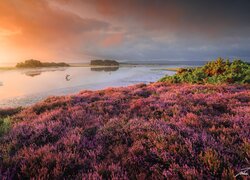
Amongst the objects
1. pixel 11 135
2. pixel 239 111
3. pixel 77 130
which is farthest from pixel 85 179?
pixel 239 111

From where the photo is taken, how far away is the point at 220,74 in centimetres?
1814

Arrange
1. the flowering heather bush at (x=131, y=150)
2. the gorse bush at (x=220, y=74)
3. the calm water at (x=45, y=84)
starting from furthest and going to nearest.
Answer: the calm water at (x=45, y=84)
the gorse bush at (x=220, y=74)
the flowering heather bush at (x=131, y=150)

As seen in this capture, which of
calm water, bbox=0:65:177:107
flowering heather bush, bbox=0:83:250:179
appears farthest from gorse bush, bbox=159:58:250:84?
calm water, bbox=0:65:177:107

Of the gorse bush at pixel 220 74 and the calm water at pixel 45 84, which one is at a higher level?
the gorse bush at pixel 220 74

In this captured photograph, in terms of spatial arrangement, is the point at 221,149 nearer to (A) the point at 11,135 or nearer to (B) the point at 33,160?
(B) the point at 33,160

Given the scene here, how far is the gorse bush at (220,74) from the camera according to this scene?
16.3 m

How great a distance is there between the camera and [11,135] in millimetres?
6227

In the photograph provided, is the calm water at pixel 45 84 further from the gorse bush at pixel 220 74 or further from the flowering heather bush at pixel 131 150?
the flowering heather bush at pixel 131 150

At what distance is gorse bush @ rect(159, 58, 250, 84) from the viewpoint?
16.3 metres

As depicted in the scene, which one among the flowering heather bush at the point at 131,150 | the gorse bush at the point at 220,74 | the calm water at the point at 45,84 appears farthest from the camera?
the calm water at the point at 45,84

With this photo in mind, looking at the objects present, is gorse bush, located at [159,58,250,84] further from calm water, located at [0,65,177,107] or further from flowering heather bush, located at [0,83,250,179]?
calm water, located at [0,65,177,107]

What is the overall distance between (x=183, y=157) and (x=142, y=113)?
4123mm

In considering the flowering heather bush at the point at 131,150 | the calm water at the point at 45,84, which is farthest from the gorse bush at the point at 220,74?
the calm water at the point at 45,84

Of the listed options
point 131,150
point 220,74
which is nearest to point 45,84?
point 220,74
